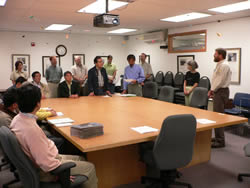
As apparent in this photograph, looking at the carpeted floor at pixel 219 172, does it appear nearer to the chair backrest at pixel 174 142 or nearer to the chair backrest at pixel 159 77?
the chair backrest at pixel 174 142

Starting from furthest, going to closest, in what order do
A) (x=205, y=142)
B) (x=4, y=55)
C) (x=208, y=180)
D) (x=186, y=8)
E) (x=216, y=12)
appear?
(x=4, y=55) → (x=216, y=12) → (x=186, y=8) → (x=205, y=142) → (x=208, y=180)

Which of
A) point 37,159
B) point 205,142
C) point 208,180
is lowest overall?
point 208,180

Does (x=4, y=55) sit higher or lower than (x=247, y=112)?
higher

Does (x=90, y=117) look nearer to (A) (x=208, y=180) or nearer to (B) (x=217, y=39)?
(A) (x=208, y=180)

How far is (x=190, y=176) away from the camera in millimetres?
3139

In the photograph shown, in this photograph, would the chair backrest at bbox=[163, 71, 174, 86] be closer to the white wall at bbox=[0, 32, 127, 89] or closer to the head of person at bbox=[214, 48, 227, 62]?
the white wall at bbox=[0, 32, 127, 89]

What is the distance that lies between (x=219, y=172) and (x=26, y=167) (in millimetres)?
2458

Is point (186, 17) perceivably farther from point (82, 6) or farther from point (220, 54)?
point (82, 6)

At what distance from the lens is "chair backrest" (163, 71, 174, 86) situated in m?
8.16

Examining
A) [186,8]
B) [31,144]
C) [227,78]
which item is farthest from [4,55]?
[31,144]

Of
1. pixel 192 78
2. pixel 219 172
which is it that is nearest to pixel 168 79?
pixel 192 78

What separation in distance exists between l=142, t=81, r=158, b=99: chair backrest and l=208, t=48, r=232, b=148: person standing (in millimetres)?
1562

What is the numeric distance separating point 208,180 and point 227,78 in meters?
1.90

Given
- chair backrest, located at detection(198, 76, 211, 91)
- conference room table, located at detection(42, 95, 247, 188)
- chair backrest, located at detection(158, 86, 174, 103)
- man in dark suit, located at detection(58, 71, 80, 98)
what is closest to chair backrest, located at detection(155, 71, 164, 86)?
chair backrest, located at detection(198, 76, 211, 91)
